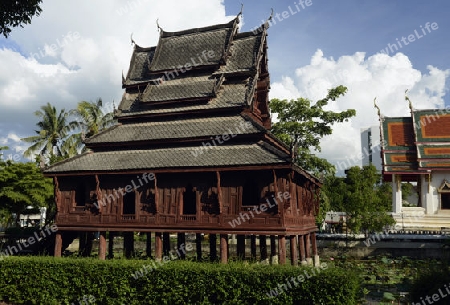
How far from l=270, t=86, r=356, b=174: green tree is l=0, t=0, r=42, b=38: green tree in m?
22.8

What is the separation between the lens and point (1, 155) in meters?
40.6

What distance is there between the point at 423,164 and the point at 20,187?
3538 centimetres

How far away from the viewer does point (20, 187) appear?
33906 mm

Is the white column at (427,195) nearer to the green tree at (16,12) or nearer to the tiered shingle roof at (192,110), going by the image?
the tiered shingle roof at (192,110)

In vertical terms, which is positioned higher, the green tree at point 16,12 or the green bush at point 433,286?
the green tree at point 16,12

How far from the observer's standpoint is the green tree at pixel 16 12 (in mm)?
16062

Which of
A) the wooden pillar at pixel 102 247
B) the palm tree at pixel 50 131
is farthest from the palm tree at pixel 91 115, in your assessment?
the wooden pillar at pixel 102 247

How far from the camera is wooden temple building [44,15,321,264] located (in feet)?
60.7

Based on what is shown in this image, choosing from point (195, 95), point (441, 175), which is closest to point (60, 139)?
point (195, 95)

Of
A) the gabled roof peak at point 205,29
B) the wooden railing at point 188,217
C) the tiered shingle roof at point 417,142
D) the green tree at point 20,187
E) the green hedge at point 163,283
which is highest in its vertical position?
the gabled roof peak at point 205,29

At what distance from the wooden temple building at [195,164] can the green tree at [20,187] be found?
13.8 meters

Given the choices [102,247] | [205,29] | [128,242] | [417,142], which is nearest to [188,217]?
[102,247]

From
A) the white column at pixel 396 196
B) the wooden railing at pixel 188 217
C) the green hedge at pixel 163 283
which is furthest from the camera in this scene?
the white column at pixel 396 196

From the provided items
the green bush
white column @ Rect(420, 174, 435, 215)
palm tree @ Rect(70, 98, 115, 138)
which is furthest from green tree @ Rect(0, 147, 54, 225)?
white column @ Rect(420, 174, 435, 215)
